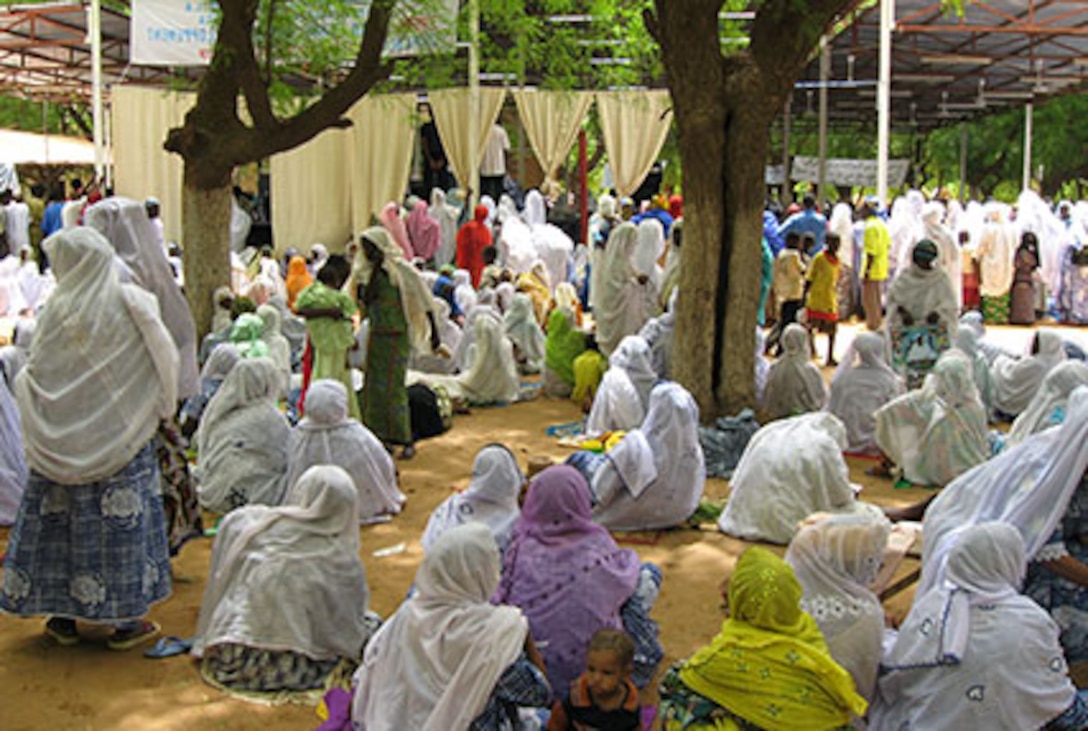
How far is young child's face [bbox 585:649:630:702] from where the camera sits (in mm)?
3221

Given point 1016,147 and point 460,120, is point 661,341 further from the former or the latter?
point 1016,147

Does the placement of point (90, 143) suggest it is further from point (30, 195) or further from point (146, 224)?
point (146, 224)

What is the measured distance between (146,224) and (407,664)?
2848mm

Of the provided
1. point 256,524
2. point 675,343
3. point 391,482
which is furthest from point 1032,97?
point 256,524

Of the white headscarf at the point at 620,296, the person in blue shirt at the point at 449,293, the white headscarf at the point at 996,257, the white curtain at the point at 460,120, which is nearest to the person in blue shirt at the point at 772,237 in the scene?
the white headscarf at the point at 620,296

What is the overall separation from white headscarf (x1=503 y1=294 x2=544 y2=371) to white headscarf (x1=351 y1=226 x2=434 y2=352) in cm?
306

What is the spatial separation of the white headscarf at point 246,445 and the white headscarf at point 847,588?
130 inches

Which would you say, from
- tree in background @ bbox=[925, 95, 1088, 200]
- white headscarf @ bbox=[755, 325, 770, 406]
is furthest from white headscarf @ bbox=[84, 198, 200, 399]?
tree in background @ bbox=[925, 95, 1088, 200]

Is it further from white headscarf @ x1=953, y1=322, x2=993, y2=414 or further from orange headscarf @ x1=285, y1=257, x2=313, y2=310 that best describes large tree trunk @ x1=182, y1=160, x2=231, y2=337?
white headscarf @ x1=953, y1=322, x2=993, y2=414

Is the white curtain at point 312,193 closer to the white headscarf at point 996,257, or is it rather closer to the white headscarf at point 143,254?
the white headscarf at point 996,257

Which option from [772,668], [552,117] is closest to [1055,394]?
[772,668]

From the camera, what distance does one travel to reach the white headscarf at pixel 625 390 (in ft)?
24.9

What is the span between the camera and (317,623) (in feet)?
13.7

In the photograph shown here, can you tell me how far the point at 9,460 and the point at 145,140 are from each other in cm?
1101
